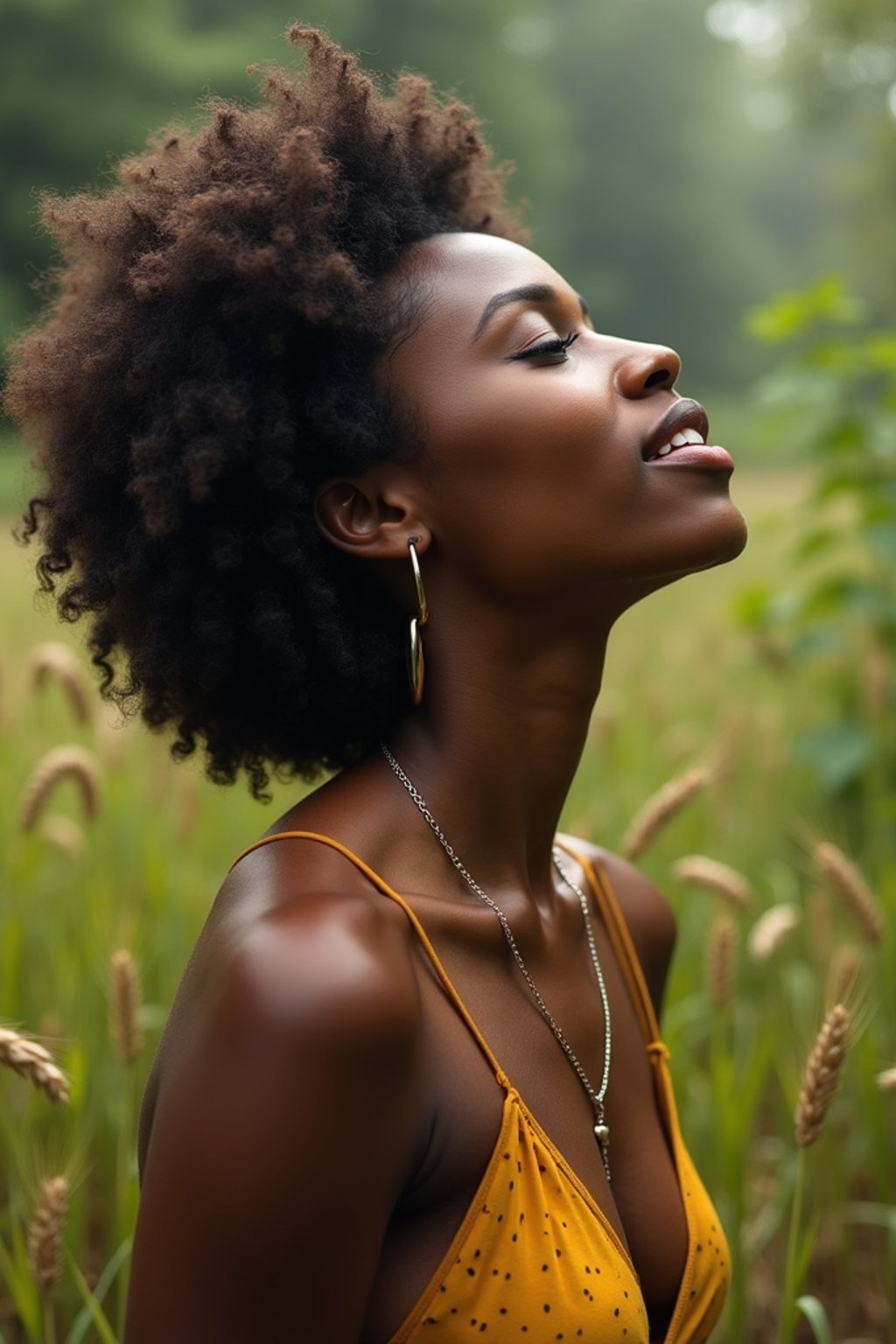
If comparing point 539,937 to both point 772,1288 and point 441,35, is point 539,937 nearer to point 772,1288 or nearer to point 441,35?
point 772,1288

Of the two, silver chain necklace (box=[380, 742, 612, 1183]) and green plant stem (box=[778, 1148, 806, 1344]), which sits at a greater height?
silver chain necklace (box=[380, 742, 612, 1183])

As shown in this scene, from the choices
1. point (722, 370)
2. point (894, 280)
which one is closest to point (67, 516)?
point (894, 280)

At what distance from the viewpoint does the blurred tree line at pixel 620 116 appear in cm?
1733

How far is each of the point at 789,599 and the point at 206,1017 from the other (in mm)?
2977


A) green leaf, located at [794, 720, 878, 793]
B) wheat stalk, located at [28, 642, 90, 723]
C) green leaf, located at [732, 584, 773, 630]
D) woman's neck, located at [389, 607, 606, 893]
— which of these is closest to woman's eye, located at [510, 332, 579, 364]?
woman's neck, located at [389, 607, 606, 893]

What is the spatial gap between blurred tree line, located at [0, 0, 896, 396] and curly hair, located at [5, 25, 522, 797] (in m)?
0.30

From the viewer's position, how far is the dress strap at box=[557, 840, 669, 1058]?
179 cm

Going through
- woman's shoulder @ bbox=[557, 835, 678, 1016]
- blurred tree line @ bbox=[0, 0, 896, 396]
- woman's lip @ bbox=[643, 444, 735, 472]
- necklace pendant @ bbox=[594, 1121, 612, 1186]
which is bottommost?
necklace pendant @ bbox=[594, 1121, 612, 1186]

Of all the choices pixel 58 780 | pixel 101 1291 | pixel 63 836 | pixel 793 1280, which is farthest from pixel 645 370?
pixel 63 836

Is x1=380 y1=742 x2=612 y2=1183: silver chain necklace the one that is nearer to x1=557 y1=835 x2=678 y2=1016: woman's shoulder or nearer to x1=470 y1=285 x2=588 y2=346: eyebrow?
x1=557 y1=835 x2=678 y2=1016: woman's shoulder

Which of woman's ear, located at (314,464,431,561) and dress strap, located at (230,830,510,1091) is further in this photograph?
woman's ear, located at (314,464,431,561)

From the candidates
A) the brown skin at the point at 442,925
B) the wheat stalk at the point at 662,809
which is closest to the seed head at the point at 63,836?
the wheat stalk at the point at 662,809

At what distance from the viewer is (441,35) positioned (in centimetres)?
2400

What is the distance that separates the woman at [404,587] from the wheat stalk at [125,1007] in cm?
37
